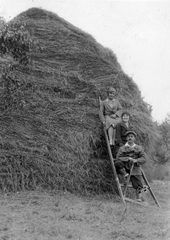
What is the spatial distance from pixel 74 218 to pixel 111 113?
3.09m

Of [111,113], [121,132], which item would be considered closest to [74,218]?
[121,132]

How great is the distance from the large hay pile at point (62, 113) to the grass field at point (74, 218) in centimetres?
43

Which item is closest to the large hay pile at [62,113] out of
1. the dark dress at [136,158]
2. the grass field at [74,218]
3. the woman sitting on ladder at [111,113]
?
the woman sitting on ladder at [111,113]

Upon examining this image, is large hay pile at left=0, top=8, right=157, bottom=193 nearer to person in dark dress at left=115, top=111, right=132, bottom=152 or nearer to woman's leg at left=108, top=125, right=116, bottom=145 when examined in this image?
woman's leg at left=108, top=125, right=116, bottom=145

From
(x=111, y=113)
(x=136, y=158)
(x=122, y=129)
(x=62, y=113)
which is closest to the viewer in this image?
(x=136, y=158)

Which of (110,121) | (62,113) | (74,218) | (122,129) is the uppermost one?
(62,113)

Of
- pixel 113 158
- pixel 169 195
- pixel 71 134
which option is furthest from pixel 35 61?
pixel 169 195

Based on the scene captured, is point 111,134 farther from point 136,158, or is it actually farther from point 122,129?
point 136,158

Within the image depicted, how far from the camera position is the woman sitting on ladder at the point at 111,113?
7.46 m

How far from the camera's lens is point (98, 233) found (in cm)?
448

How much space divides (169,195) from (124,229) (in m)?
4.27

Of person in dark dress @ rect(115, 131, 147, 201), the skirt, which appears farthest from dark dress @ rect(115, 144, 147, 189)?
the skirt

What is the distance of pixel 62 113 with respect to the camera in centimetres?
746

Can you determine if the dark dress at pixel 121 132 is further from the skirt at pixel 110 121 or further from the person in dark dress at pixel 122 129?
the skirt at pixel 110 121
